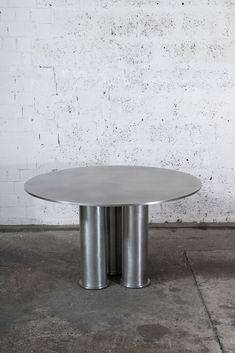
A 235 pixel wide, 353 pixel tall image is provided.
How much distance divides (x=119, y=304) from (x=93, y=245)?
39 cm

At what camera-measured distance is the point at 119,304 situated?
8.16ft

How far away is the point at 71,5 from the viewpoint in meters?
3.37

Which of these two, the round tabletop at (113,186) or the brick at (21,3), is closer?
the round tabletop at (113,186)

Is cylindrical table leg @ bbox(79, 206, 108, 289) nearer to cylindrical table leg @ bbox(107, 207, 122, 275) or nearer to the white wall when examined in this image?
cylindrical table leg @ bbox(107, 207, 122, 275)

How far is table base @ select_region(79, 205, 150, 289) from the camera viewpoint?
2578 mm

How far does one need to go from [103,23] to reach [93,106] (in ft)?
2.26

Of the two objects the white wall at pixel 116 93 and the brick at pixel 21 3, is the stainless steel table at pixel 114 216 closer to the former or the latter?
the white wall at pixel 116 93

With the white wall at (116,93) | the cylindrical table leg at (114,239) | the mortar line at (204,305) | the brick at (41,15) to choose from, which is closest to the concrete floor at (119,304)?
the mortar line at (204,305)

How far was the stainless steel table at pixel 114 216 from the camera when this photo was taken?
7.87ft

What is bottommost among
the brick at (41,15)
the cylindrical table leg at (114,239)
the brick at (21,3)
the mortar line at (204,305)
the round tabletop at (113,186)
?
the mortar line at (204,305)

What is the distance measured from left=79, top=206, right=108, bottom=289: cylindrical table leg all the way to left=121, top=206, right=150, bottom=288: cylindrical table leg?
136 mm

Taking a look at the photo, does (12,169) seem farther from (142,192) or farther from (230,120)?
(230,120)

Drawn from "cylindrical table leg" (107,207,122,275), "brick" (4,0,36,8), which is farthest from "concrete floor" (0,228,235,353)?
"brick" (4,0,36,8)

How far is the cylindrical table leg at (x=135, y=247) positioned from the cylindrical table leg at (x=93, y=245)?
136 millimetres
